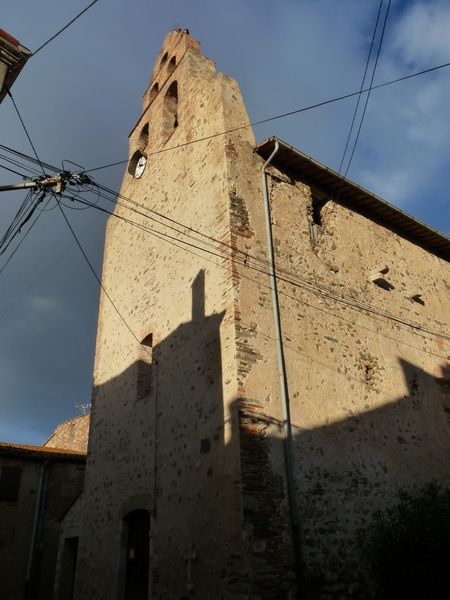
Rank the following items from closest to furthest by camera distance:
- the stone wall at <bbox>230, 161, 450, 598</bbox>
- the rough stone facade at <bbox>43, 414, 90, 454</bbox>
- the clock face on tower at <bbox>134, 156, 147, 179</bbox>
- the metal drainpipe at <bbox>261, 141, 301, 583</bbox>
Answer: the metal drainpipe at <bbox>261, 141, 301, 583</bbox>
the stone wall at <bbox>230, 161, 450, 598</bbox>
the clock face on tower at <bbox>134, 156, 147, 179</bbox>
the rough stone facade at <bbox>43, 414, 90, 454</bbox>

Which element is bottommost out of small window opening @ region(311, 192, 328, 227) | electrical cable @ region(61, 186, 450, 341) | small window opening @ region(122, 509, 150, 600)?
small window opening @ region(122, 509, 150, 600)

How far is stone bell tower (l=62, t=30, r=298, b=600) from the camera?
20.9ft

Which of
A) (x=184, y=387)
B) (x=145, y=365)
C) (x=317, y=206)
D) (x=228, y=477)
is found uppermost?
(x=317, y=206)

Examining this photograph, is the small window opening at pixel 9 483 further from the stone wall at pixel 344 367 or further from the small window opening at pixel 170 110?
the small window opening at pixel 170 110

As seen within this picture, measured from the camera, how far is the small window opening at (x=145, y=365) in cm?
980

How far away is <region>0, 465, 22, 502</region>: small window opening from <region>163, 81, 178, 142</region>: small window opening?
10030 mm

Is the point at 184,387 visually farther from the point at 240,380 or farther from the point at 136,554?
the point at 136,554

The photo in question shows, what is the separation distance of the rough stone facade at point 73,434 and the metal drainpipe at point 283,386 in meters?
13.5

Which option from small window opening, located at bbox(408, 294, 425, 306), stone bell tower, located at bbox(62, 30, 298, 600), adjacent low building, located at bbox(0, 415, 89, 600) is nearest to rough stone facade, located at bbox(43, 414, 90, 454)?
adjacent low building, located at bbox(0, 415, 89, 600)

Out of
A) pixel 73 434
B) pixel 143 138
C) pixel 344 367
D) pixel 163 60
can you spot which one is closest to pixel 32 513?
pixel 73 434

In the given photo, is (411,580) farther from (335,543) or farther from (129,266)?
(129,266)

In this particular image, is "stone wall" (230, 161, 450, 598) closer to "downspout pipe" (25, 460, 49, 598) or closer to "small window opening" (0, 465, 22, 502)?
"downspout pipe" (25, 460, 49, 598)

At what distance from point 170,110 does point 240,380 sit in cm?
884

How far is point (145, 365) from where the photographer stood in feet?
32.6
